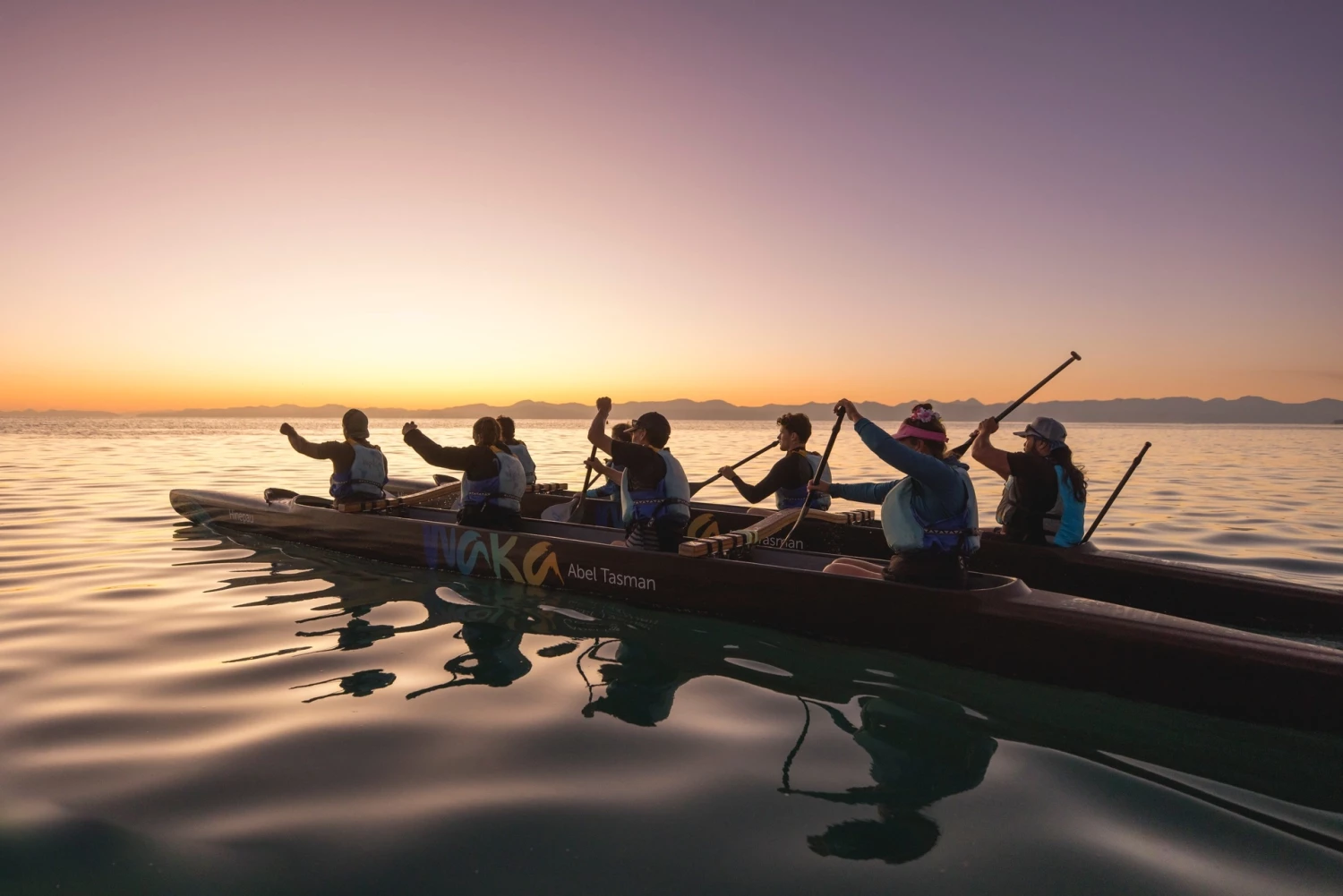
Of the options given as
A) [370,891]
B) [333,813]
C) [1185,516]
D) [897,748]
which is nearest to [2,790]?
[333,813]

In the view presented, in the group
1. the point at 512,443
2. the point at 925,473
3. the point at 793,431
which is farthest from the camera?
the point at 512,443

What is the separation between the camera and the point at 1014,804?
12.5 ft

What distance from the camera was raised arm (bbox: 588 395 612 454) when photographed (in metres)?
8.02

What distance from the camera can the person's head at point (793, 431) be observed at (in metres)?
9.42

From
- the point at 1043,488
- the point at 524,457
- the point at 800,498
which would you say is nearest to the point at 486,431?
the point at 800,498

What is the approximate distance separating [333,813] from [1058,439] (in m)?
7.99

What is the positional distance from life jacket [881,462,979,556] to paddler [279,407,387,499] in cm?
797

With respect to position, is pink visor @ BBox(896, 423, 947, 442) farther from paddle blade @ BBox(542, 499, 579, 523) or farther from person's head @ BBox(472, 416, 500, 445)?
paddle blade @ BBox(542, 499, 579, 523)

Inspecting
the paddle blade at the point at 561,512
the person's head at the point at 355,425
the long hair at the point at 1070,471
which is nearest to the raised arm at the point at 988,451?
the long hair at the point at 1070,471

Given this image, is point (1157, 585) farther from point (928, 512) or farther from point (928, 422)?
point (928, 422)

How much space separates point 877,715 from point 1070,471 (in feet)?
15.4

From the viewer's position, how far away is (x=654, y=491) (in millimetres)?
8203

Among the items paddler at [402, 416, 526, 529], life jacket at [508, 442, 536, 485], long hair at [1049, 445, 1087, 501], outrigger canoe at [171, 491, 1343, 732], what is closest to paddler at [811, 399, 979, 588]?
outrigger canoe at [171, 491, 1343, 732]

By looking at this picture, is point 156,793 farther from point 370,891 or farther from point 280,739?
point 370,891
